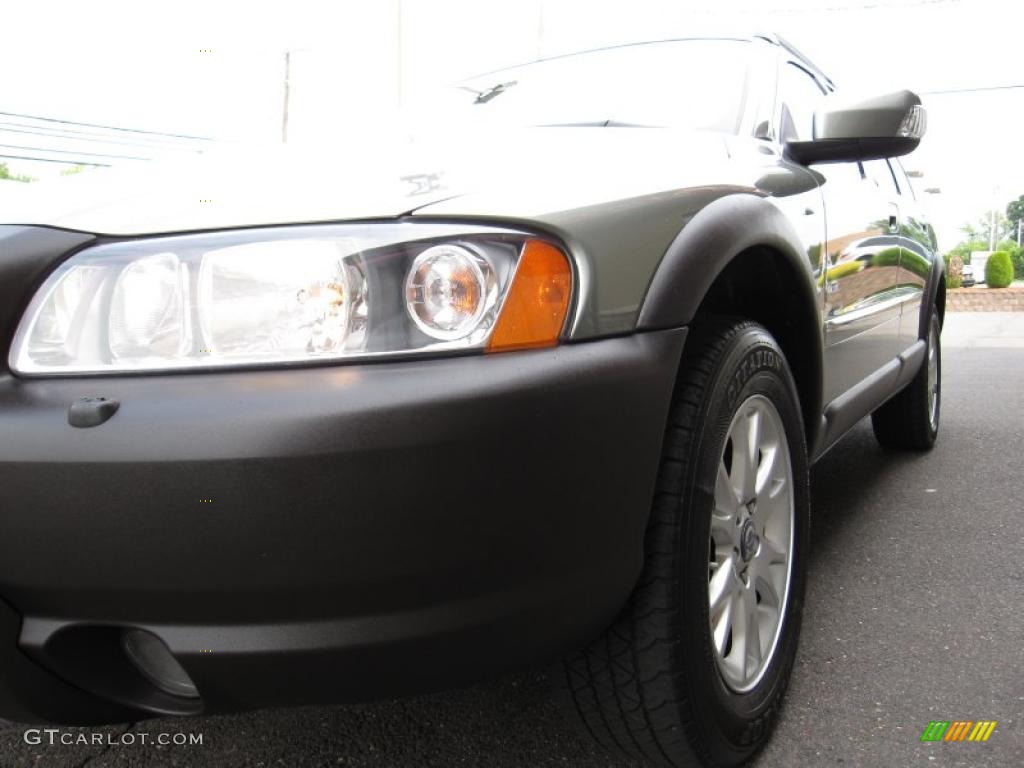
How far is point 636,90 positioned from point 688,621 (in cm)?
131

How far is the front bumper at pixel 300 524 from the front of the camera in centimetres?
108

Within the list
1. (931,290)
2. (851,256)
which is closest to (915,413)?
(931,290)

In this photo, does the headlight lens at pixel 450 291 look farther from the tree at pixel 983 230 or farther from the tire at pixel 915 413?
the tree at pixel 983 230

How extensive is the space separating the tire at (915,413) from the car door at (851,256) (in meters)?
0.86

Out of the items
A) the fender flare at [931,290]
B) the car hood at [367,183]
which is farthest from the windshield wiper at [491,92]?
the fender flare at [931,290]

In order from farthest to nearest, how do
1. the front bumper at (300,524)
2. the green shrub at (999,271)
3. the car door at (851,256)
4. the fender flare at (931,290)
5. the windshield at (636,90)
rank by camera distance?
1. the green shrub at (999,271)
2. the fender flare at (931,290)
3. the car door at (851,256)
4. the windshield at (636,90)
5. the front bumper at (300,524)

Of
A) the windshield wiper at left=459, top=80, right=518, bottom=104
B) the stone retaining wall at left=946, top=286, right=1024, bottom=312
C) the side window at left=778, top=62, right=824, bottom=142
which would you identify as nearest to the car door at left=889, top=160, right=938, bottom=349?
the side window at left=778, top=62, right=824, bottom=142

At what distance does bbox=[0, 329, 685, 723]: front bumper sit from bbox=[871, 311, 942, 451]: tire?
3.01 meters

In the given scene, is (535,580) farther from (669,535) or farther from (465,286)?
(465,286)

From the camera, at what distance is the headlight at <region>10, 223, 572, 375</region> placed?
1.17 metres

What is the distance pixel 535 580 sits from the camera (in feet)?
3.91

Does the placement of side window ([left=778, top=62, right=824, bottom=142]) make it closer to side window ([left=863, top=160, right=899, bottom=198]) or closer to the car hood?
side window ([left=863, top=160, right=899, bottom=198])

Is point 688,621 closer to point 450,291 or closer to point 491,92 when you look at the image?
point 450,291

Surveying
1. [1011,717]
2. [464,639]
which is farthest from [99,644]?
[1011,717]
